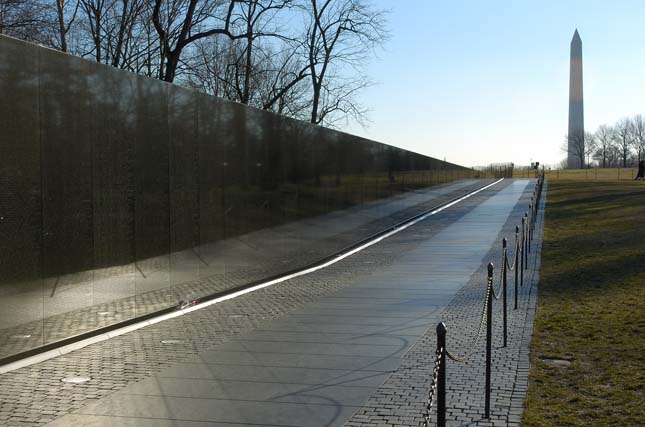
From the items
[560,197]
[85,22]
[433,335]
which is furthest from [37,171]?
[560,197]

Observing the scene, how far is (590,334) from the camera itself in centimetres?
884

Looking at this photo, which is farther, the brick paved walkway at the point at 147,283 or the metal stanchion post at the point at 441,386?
the brick paved walkway at the point at 147,283

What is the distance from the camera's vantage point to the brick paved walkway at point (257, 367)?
19.9ft

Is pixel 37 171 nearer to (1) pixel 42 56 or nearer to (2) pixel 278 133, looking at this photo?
(1) pixel 42 56

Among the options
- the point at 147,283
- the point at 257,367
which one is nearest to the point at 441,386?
the point at 257,367

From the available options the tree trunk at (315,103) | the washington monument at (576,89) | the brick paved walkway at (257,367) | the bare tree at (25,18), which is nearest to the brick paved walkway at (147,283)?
the brick paved walkway at (257,367)

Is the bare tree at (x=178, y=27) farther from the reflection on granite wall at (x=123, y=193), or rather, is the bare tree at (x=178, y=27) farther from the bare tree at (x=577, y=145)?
the bare tree at (x=577, y=145)

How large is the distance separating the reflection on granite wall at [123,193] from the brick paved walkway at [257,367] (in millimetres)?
756

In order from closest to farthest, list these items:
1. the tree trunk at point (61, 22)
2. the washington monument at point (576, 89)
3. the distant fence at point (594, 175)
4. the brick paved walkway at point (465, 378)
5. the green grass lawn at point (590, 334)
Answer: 1. the brick paved walkway at point (465, 378)
2. the green grass lawn at point (590, 334)
3. the tree trunk at point (61, 22)
4. the distant fence at point (594, 175)
5. the washington monument at point (576, 89)

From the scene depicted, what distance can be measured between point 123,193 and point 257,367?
3.55 meters

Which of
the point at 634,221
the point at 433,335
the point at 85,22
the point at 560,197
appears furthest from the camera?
the point at 560,197

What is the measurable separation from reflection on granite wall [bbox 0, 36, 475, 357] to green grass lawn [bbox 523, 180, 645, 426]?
5140mm

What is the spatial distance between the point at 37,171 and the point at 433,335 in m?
4.80

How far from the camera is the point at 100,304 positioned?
371 inches
